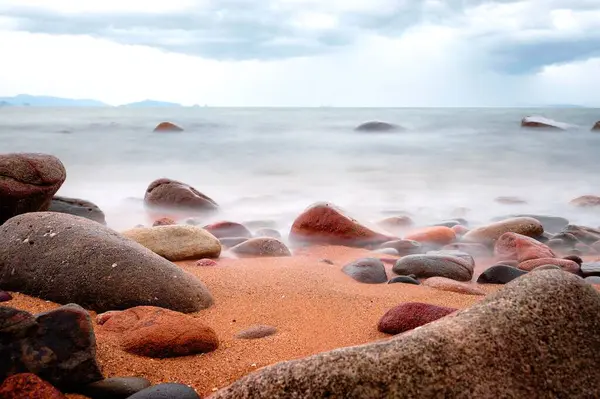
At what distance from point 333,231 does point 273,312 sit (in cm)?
311

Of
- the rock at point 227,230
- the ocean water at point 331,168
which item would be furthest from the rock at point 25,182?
the ocean water at point 331,168

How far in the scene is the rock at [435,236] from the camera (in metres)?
6.66

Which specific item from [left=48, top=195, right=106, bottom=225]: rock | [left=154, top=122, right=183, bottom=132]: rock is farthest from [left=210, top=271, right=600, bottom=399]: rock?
[left=154, top=122, right=183, bottom=132]: rock

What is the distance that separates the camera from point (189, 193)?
28.2ft

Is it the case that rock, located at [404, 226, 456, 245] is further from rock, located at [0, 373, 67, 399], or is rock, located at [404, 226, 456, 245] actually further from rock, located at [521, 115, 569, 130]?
rock, located at [521, 115, 569, 130]

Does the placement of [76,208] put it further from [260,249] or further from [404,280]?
[404,280]

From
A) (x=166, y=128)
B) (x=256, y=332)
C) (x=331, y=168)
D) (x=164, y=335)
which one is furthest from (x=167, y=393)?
(x=166, y=128)

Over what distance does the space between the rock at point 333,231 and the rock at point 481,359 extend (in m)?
4.44

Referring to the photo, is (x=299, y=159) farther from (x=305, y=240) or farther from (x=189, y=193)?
(x=305, y=240)

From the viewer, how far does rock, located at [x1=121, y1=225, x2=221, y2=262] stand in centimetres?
498

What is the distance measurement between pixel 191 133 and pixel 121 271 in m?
20.1

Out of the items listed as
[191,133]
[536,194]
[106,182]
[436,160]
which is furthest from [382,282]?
[191,133]

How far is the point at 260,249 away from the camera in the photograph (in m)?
5.54

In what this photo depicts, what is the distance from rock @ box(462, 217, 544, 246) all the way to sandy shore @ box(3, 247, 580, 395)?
1578 mm
